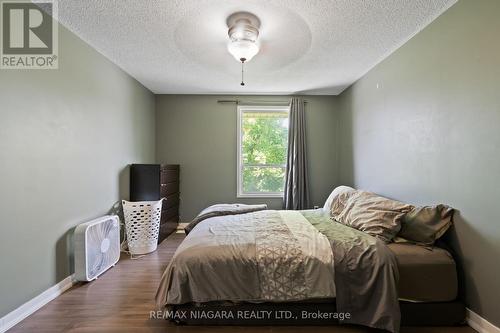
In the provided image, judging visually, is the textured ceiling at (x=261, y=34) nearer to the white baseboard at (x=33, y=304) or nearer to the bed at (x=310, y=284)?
the bed at (x=310, y=284)

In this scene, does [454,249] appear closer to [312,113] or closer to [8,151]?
[312,113]

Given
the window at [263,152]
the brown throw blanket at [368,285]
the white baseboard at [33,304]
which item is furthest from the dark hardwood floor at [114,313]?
the window at [263,152]

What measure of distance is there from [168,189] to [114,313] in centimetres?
204

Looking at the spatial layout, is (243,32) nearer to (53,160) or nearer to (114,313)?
(53,160)

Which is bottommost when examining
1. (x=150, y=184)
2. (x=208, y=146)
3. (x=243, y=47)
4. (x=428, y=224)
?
(x=428, y=224)

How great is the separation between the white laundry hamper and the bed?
5.00ft

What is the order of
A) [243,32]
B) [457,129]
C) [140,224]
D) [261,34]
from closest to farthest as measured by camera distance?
1. [457,129]
2. [243,32]
3. [261,34]
4. [140,224]

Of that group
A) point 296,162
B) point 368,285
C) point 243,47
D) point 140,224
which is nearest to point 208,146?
point 296,162

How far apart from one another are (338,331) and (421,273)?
0.71 metres

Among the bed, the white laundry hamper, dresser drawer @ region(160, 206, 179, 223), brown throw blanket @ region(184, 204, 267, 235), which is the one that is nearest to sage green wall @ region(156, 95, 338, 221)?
dresser drawer @ region(160, 206, 179, 223)

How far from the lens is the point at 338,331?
65.6 inches

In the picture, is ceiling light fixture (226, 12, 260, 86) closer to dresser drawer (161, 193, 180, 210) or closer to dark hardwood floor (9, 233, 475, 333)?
dark hardwood floor (9, 233, 475, 333)

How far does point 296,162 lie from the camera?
163 inches

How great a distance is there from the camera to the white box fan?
226cm
